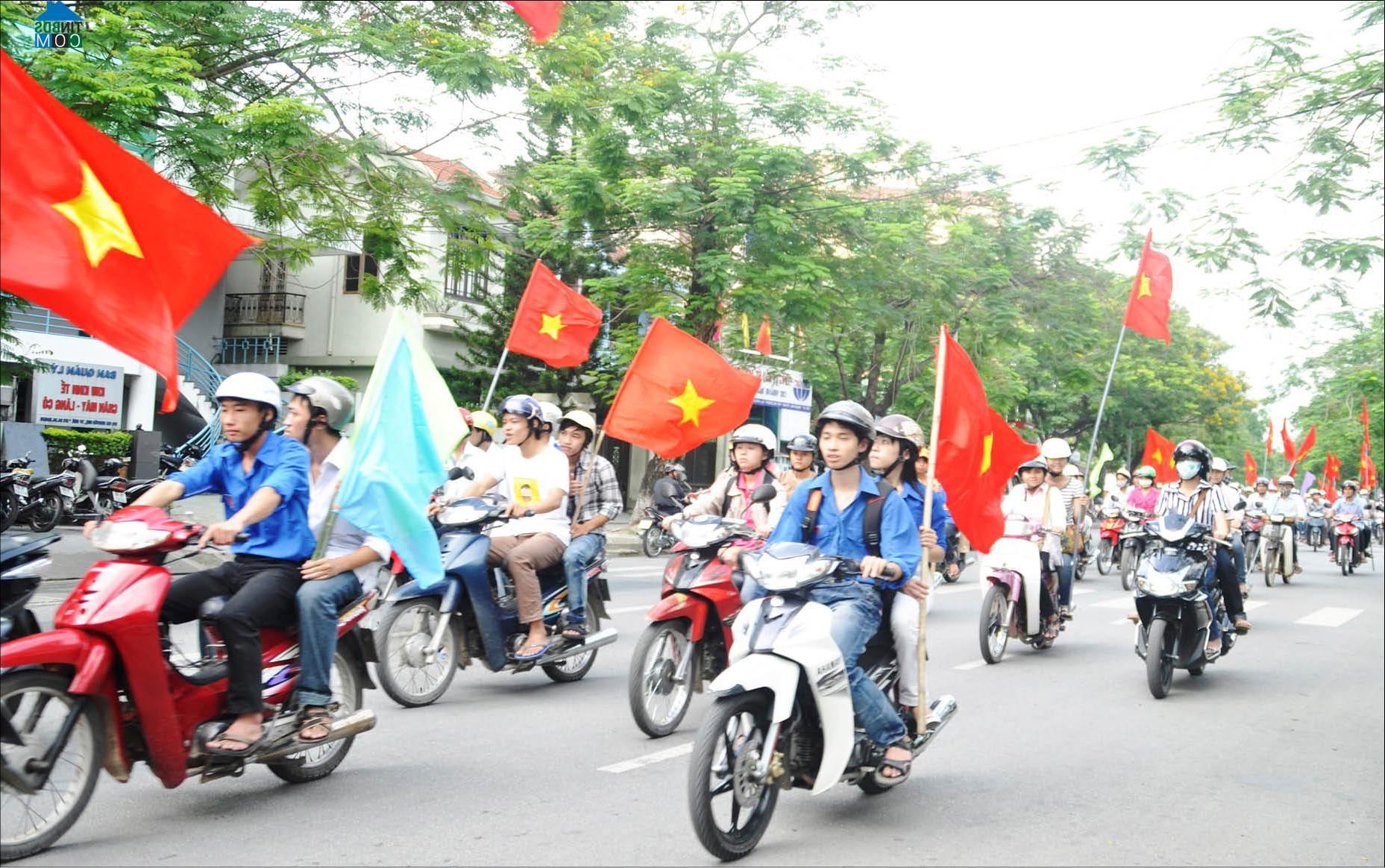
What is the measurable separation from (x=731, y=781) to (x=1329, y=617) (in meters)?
12.9

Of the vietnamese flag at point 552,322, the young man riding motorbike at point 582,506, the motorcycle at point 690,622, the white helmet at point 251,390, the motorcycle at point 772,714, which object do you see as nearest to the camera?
the motorcycle at point 772,714

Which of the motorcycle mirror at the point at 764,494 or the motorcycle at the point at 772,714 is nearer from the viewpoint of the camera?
the motorcycle at the point at 772,714

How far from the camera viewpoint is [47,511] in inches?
610

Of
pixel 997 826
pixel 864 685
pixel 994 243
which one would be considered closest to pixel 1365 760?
pixel 997 826

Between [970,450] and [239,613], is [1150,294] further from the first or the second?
[239,613]

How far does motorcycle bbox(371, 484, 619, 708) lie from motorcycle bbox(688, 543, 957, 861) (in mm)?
2575

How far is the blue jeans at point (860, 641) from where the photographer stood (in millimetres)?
4801

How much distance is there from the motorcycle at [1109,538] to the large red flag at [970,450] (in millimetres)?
13475

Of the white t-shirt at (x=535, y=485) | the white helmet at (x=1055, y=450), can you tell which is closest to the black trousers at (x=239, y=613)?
the white t-shirt at (x=535, y=485)

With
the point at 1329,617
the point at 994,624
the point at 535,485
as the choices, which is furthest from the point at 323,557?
the point at 1329,617

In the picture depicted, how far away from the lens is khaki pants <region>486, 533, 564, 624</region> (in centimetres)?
718

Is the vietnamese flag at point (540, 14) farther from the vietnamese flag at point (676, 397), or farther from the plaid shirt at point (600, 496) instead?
the plaid shirt at point (600, 496)

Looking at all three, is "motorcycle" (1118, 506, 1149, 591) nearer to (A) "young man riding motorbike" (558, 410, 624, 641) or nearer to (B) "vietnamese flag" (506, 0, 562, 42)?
(A) "young man riding motorbike" (558, 410, 624, 641)

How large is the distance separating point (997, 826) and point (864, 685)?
2.95 feet
